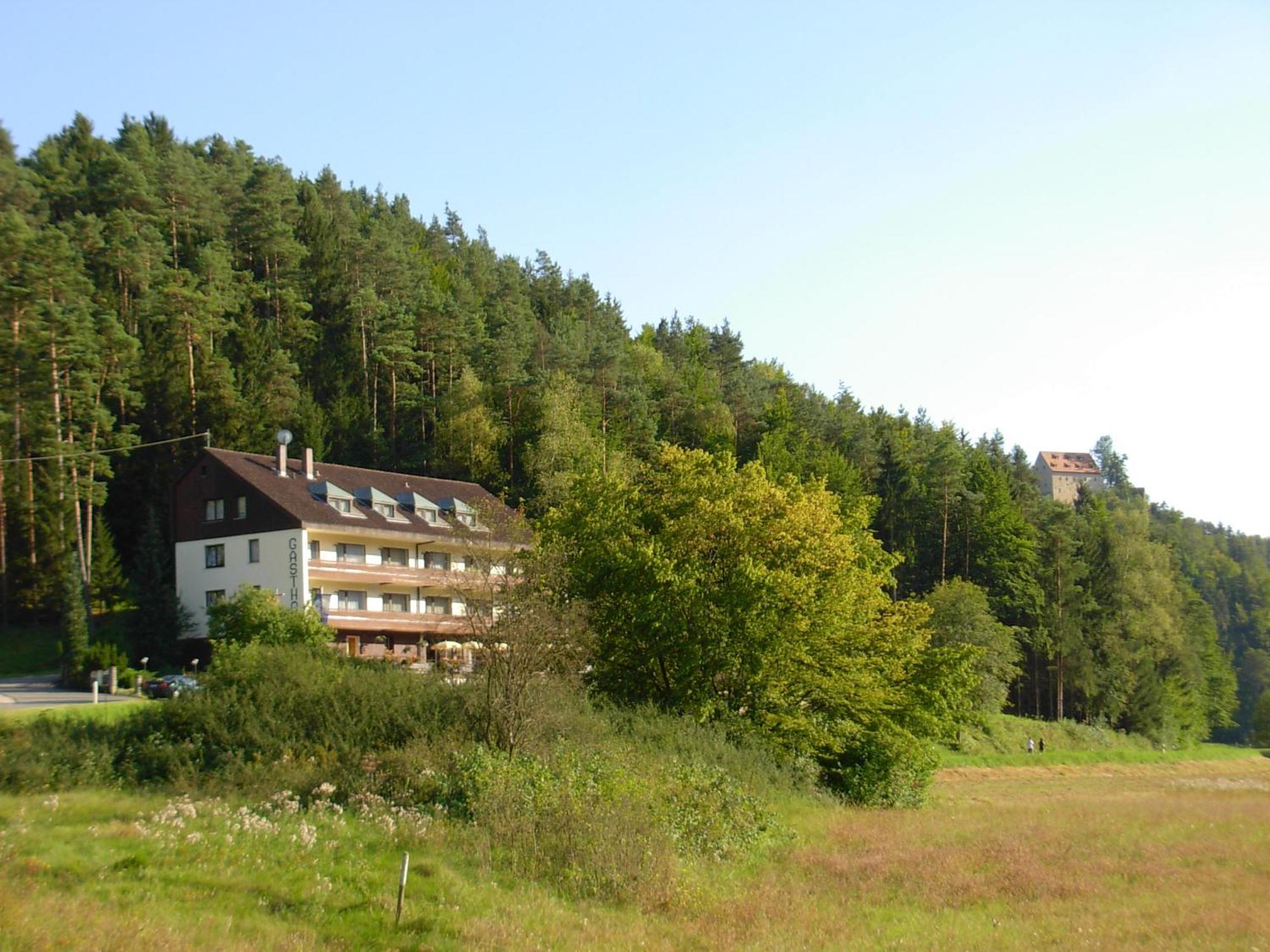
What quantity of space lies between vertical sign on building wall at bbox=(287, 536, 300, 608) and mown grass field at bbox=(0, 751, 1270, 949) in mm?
33657

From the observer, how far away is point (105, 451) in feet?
194

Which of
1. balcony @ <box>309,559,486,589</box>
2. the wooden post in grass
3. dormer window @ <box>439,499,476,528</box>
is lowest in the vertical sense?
the wooden post in grass

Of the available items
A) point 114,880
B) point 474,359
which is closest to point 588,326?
point 474,359

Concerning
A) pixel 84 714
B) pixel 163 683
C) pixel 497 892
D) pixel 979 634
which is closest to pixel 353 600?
pixel 163 683

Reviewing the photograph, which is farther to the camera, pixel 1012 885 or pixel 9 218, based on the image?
pixel 9 218

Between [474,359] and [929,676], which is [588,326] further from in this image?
[929,676]

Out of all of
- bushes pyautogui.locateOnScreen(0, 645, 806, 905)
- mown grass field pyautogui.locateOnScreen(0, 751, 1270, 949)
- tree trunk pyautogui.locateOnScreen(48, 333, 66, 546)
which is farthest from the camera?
tree trunk pyautogui.locateOnScreen(48, 333, 66, 546)

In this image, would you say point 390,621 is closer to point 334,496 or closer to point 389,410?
point 334,496

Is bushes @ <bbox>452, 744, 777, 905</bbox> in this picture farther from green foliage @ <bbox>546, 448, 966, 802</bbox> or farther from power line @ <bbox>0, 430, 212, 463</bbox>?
power line @ <bbox>0, 430, 212, 463</bbox>

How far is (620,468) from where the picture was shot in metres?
73.0

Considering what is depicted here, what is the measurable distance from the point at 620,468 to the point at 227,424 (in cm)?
2420

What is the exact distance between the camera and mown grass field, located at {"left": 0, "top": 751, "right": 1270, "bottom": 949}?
13.3 metres

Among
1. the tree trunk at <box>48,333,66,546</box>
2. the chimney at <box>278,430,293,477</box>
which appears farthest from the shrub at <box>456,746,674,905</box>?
the tree trunk at <box>48,333,66,546</box>

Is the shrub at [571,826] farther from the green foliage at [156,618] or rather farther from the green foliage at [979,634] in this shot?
the green foliage at [979,634]
